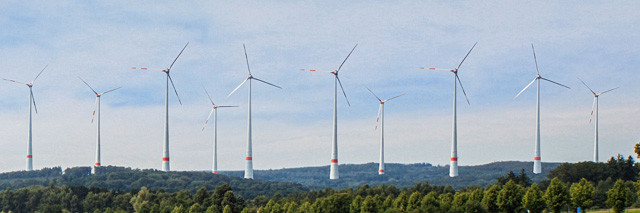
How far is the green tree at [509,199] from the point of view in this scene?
143 meters

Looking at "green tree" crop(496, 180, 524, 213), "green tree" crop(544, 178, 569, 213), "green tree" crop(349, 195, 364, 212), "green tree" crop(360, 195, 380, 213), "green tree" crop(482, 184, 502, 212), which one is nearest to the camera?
"green tree" crop(544, 178, 569, 213)

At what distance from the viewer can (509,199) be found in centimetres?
14325

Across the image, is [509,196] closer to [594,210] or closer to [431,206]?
[431,206]

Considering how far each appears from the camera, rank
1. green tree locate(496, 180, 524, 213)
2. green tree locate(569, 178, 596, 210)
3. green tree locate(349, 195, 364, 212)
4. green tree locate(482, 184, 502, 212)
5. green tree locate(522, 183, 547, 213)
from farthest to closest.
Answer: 1. green tree locate(349, 195, 364, 212)
2. green tree locate(482, 184, 502, 212)
3. green tree locate(569, 178, 596, 210)
4. green tree locate(496, 180, 524, 213)
5. green tree locate(522, 183, 547, 213)

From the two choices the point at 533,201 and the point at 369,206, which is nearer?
the point at 533,201

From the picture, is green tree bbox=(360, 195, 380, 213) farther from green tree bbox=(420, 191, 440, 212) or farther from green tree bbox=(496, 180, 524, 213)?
green tree bbox=(496, 180, 524, 213)

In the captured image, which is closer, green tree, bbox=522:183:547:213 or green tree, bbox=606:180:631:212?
green tree, bbox=522:183:547:213

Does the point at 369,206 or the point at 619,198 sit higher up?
the point at 619,198

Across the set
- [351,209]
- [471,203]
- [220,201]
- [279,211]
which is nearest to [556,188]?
[471,203]

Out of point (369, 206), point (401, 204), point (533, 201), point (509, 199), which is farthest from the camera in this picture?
point (369, 206)

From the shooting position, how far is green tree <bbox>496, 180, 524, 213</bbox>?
142750 millimetres

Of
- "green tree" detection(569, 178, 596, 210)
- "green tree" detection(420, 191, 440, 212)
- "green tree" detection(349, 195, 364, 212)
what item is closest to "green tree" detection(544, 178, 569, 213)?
"green tree" detection(569, 178, 596, 210)

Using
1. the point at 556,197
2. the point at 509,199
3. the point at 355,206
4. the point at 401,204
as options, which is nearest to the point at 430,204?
the point at 401,204

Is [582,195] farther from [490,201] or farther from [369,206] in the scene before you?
[369,206]
